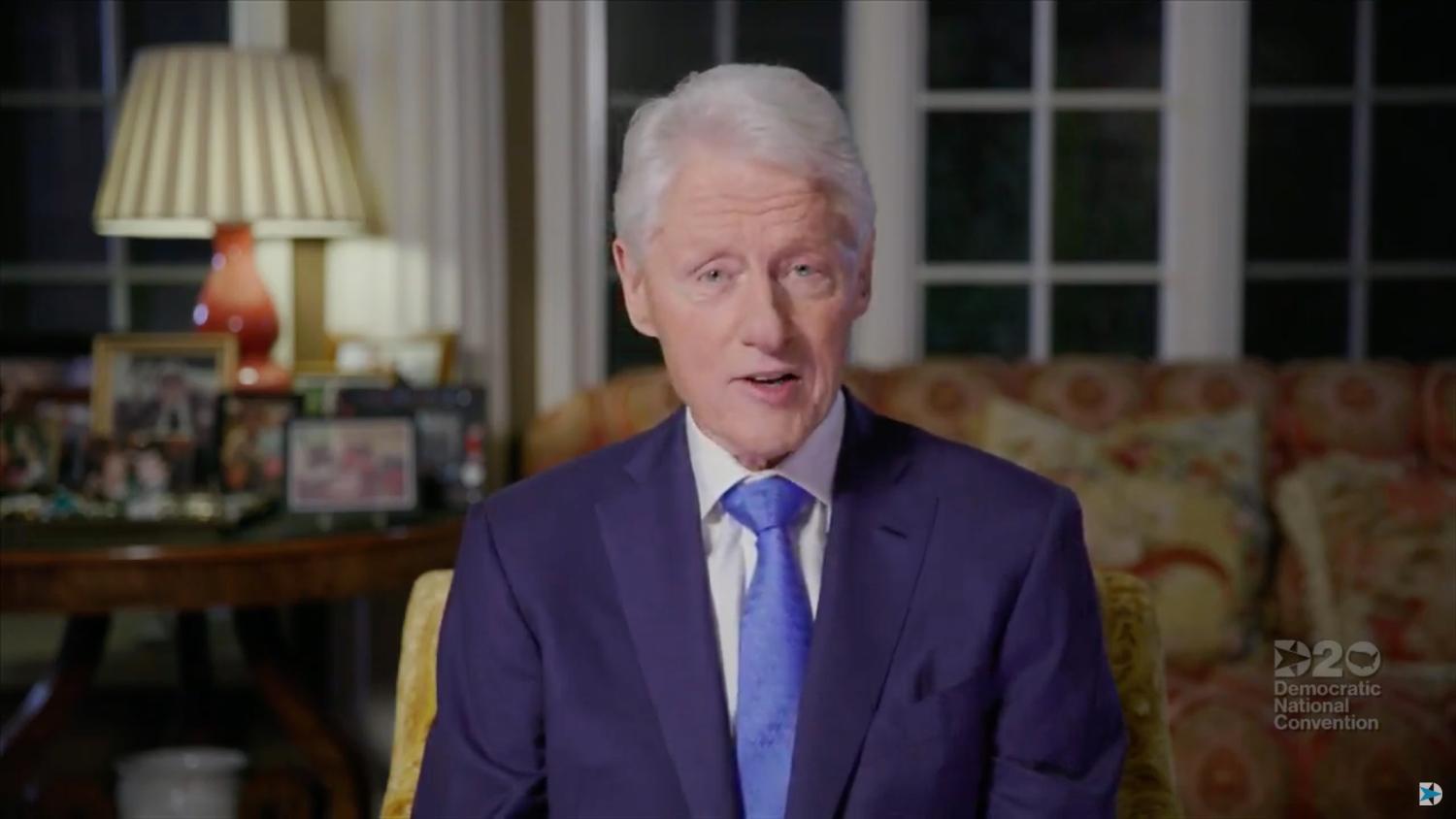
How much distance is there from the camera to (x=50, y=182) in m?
2.89

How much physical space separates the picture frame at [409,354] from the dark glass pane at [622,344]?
0.36m

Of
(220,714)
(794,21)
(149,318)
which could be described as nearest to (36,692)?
(220,714)

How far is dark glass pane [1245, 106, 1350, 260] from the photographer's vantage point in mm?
2967

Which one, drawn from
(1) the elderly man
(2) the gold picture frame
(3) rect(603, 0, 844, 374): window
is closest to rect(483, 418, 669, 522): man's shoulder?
(1) the elderly man

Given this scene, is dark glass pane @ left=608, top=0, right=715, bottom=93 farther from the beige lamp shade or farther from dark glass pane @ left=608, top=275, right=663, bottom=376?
the beige lamp shade

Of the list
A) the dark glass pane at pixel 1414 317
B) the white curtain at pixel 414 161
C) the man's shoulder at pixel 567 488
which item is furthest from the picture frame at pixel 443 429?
the dark glass pane at pixel 1414 317

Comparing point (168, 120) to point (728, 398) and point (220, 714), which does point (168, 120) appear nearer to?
point (220, 714)

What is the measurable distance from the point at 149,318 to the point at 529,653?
2.06 meters

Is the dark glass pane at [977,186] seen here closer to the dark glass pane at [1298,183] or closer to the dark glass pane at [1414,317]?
the dark glass pane at [1298,183]

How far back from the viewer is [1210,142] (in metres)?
2.90

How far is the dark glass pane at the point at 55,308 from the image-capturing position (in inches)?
113

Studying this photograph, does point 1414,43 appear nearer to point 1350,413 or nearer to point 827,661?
point 1350,413

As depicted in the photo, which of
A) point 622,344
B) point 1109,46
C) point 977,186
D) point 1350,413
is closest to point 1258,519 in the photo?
point 1350,413

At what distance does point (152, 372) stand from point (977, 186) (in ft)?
4.68
